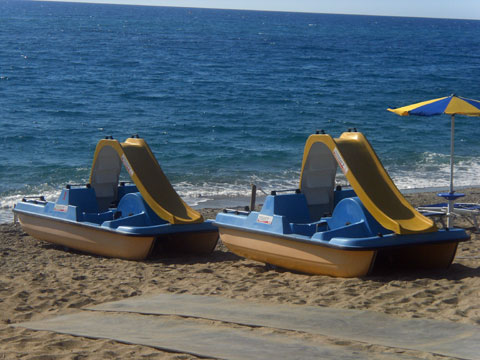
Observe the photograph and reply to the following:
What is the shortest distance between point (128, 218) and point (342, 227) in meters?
3.06

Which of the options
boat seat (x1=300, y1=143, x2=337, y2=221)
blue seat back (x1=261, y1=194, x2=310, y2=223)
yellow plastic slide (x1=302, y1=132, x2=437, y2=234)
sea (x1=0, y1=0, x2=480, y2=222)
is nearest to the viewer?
yellow plastic slide (x1=302, y1=132, x2=437, y2=234)

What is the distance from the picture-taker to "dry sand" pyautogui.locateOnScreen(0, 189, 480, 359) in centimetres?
598

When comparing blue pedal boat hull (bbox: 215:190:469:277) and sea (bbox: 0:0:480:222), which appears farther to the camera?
sea (bbox: 0:0:480:222)

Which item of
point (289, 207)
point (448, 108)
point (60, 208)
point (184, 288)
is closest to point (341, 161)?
point (289, 207)

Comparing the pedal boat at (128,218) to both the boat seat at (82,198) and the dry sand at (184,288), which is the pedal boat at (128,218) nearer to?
the boat seat at (82,198)

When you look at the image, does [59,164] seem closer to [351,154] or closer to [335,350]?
[351,154]

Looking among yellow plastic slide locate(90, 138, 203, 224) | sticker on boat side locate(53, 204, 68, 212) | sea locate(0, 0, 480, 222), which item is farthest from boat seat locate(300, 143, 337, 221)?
sea locate(0, 0, 480, 222)

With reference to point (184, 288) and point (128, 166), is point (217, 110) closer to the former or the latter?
point (128, 166)

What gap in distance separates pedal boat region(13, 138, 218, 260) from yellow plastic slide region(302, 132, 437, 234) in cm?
224

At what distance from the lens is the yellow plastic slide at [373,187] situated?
8.26 metres

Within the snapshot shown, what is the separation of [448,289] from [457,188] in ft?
39.9

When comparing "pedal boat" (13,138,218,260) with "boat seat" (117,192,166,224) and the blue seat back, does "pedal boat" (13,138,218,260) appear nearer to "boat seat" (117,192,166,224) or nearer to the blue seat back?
"boat seat" (117,192,166,224)

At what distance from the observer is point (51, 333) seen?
6.37 m

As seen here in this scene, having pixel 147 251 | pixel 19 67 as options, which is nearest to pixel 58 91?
pixel 19 67
